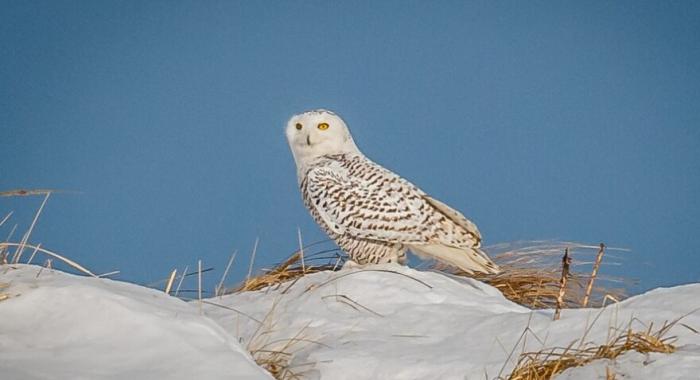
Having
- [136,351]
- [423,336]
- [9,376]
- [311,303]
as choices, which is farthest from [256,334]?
[9,376]

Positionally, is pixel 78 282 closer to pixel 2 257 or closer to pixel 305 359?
pixel 2 257

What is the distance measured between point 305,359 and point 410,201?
6.68 ft

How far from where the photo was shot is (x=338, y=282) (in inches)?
179

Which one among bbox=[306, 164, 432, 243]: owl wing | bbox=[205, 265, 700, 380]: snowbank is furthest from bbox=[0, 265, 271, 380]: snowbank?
bbox=[306, 164, 432, 243]: owl wing

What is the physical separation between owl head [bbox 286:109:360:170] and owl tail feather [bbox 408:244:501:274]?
91cm

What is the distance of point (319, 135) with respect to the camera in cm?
580

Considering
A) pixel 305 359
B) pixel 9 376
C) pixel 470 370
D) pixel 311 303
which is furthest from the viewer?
pixel 311 303

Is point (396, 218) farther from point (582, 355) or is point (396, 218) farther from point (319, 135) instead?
point (582, 355)

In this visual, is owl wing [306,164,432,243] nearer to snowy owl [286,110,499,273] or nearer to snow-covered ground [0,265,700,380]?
snowy owl [286,110,499,273]

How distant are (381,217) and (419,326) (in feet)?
4.61

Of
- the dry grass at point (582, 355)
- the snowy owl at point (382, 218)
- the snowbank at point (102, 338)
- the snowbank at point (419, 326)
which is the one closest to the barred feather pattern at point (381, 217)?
the snowy owl at point (382, 218)

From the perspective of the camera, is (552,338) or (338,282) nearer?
(552,338)

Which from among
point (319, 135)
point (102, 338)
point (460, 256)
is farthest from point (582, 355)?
point (319, 135)

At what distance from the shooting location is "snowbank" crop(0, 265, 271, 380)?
220cm
